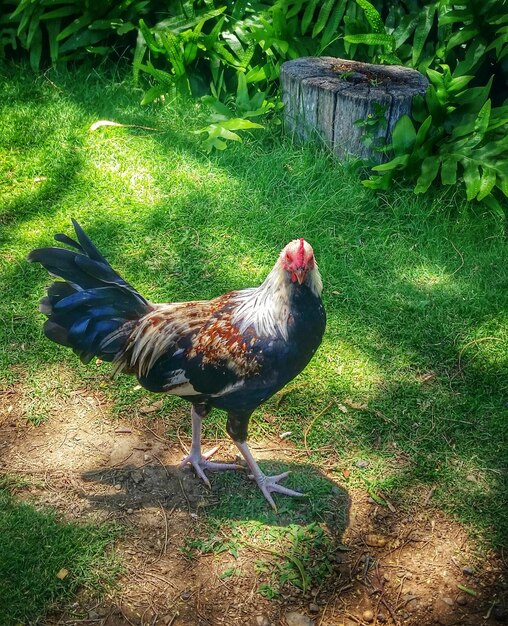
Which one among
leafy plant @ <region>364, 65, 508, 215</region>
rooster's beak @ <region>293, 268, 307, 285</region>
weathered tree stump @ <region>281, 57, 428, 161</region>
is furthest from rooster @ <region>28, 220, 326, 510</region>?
weathered tree stump @ <region>281, 57, 428, 161</region>

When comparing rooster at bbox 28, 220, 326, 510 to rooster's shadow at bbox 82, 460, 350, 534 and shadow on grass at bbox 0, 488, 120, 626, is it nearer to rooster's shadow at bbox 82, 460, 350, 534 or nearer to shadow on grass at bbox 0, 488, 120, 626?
rooster's shadow at bbox 82, 460, 350, 534

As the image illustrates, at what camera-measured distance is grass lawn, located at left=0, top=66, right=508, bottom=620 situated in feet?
13.8

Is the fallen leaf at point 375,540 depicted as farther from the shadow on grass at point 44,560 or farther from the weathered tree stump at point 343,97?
the weathered tree stump at point 343,97

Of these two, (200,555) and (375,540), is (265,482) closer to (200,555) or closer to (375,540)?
(200,555)

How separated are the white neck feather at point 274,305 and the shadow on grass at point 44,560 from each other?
1.28m

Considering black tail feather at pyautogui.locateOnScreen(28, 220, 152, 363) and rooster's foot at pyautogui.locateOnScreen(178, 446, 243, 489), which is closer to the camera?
black tail feather at pyautogui.locateOnScreen(28, 220, 152, 363)

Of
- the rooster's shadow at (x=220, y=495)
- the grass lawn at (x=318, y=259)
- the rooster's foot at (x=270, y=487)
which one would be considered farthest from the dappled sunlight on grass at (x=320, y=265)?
the rooster's foot at (x=270, y=487)

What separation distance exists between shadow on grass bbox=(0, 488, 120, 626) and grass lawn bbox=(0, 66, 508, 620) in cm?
4

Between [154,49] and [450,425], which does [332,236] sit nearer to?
[450,425]

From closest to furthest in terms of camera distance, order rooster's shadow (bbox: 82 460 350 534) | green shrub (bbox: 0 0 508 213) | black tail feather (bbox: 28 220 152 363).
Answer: black tail feather (bbox: 28 220 152 363)
rooster's shadow (bbox: 82 460 350 534)
green shrub (bbox: 0 0 508 213)

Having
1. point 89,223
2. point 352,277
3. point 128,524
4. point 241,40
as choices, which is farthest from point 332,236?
point 128,524

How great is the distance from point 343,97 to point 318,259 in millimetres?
1437

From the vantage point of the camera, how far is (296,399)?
4.48 metres

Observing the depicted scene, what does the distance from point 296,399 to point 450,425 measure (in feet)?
3.06
